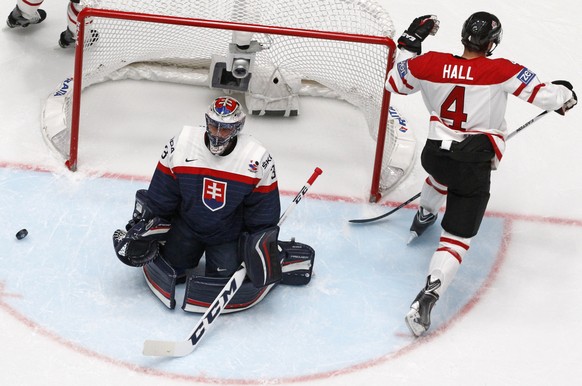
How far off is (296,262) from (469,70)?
0.97 m

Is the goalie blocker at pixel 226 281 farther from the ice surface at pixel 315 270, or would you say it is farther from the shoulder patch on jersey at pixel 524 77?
the shoulder patch on jersey at pixel 524 77

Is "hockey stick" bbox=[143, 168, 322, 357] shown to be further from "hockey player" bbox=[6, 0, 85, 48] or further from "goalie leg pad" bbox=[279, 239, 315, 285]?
"hockey player" bbox=[6, 0, 85, 48]

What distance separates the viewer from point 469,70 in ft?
13.4

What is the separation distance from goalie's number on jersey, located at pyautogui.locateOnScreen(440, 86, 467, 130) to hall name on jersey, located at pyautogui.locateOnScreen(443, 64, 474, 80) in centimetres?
4

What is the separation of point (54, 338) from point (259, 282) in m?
0.76

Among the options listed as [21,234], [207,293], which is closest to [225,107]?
[207,293]

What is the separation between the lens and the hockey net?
466cm

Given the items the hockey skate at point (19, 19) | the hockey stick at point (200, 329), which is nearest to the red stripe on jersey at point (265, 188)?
the hockey stick at point (200, 329)

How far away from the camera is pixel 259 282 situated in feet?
13.3

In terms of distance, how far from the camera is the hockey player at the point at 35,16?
5.45 m

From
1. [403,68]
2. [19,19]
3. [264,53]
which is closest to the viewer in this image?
[403,68]

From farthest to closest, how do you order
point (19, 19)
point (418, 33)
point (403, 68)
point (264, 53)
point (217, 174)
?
1. point (19, 19)
2. point (264, 53)
3. point (418, 33)
4. point (403, 68)
5. point (217, 174)

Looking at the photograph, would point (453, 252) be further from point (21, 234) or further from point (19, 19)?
point (19, 19)

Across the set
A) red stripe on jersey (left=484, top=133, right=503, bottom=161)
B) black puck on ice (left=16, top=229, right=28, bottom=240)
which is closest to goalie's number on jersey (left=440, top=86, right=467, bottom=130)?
red stripe on jersey (left=484, top=133, right=503, bottom=161)
